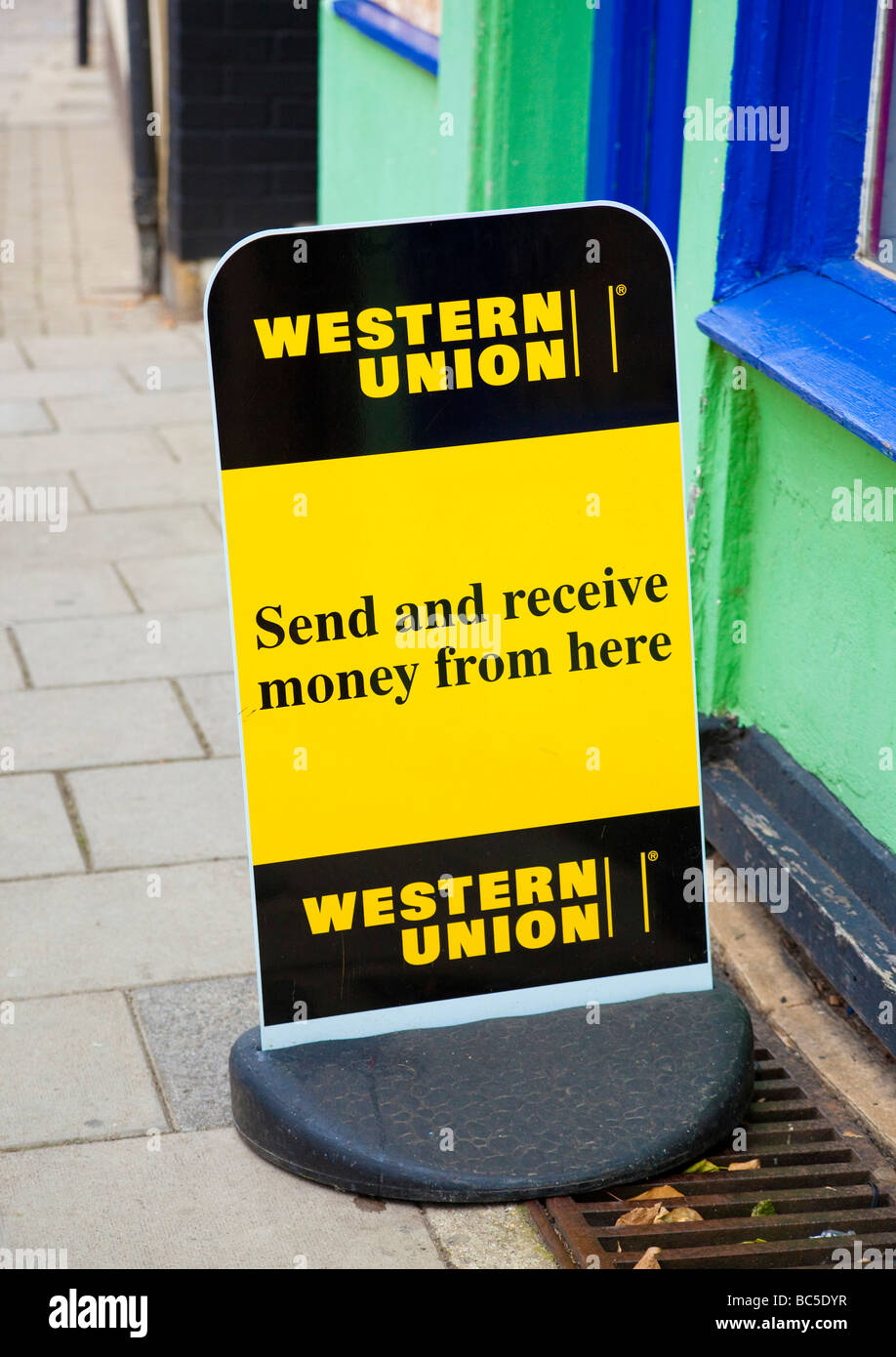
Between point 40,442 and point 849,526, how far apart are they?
448cm

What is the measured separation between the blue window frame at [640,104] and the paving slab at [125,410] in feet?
10.0

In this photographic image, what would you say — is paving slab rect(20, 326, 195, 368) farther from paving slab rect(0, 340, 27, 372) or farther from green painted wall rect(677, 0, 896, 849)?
green painted wall rect(677, 0, 896, 849)

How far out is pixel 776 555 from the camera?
3.79 meters

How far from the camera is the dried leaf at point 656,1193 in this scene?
286 centimetres

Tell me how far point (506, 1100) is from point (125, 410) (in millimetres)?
5242

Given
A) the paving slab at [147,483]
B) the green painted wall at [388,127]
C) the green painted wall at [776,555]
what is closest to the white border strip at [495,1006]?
the green painted wall at [776,555]

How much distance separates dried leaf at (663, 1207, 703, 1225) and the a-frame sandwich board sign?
96 millimetres

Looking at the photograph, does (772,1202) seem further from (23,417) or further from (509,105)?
(23,417)

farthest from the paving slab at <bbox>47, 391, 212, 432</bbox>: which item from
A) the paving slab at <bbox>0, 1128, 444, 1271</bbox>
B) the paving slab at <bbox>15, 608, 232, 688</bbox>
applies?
the paving slab at <bbox>0, 1128, 444, 1271</bbox>

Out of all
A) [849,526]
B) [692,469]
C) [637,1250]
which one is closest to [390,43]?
[692,469]

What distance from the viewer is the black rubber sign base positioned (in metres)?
2.83

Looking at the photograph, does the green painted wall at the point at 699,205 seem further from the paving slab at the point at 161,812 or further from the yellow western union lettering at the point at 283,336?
the paving slab at the point at 161,812

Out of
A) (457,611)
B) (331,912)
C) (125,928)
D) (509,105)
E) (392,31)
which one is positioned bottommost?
(125,928)

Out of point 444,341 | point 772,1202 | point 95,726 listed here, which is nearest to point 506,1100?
point 772,1202
